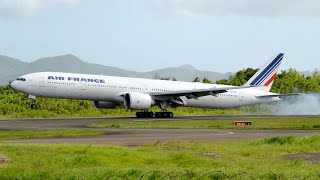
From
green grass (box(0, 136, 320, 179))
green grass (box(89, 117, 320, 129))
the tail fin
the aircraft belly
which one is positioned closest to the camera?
green grass (box(0, 136, 320, 179))

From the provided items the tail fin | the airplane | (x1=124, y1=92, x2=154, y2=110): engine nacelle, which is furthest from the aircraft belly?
(x1=124, y1=92, x2=154, y2=110): engine nacelle

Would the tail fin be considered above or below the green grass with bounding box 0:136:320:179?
above

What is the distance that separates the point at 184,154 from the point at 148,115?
46.7m

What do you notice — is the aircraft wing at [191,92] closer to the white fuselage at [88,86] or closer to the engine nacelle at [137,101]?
the white fuselage at [88,86]

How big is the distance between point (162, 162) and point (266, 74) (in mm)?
61106

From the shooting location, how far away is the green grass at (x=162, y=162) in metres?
19.0

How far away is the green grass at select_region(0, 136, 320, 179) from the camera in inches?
748

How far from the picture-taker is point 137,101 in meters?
68.0

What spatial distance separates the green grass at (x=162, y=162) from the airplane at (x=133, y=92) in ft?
121

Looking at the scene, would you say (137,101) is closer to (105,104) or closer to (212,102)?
(105,104)

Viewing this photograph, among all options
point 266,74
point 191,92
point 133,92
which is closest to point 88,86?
point 133,92

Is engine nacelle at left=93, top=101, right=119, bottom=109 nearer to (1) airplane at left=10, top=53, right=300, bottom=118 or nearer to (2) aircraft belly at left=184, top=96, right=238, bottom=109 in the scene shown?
(1) airplane at left=10, top=53, right=300, bottom=118

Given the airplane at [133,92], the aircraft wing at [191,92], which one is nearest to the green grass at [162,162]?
the airplane at [133,92]

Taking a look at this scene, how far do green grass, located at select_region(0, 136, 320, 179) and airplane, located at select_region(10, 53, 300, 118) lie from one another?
36749 mm
